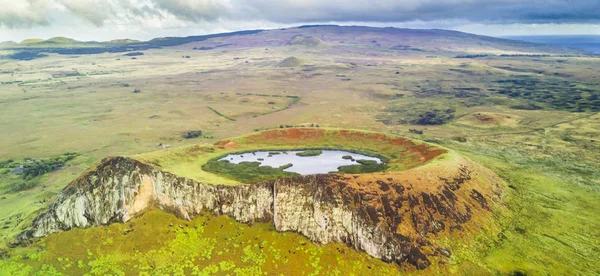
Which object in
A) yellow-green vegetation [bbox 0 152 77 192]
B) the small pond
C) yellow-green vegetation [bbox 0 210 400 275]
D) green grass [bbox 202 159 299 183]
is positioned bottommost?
yellow-green vegetation [bbox 0 152 77 192]

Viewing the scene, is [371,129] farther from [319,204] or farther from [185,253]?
[185,253]

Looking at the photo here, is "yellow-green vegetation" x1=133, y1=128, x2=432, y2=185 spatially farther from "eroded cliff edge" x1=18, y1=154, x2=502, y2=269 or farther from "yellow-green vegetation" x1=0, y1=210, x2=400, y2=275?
"yellow-green vegetation" x1=0, y1=210, x2=400, y2=275

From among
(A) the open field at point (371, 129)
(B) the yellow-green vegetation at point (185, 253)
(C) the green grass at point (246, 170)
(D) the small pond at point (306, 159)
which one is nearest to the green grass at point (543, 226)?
(A) the open field at point (371, 129)

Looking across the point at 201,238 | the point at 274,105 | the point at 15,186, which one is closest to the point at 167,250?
the point at 201,238

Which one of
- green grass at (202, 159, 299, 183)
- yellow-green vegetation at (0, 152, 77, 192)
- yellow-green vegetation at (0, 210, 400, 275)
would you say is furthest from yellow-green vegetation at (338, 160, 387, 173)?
yellow-green vegetation at (0, 152, 77, 192)

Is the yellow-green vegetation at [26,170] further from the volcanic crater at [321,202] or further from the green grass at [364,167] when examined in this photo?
the green grass at [364,167]

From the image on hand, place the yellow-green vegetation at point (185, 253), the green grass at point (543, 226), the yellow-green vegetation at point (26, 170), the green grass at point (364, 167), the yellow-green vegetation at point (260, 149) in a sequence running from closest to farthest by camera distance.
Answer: the green grass at point (543, 226)
the yellow-green vegetation at point (185, 253)
the yellow-green vegetation at point (260, 149)
the green grass at point (364, 167)
the yellow-green vegetation at point (26, 170)
